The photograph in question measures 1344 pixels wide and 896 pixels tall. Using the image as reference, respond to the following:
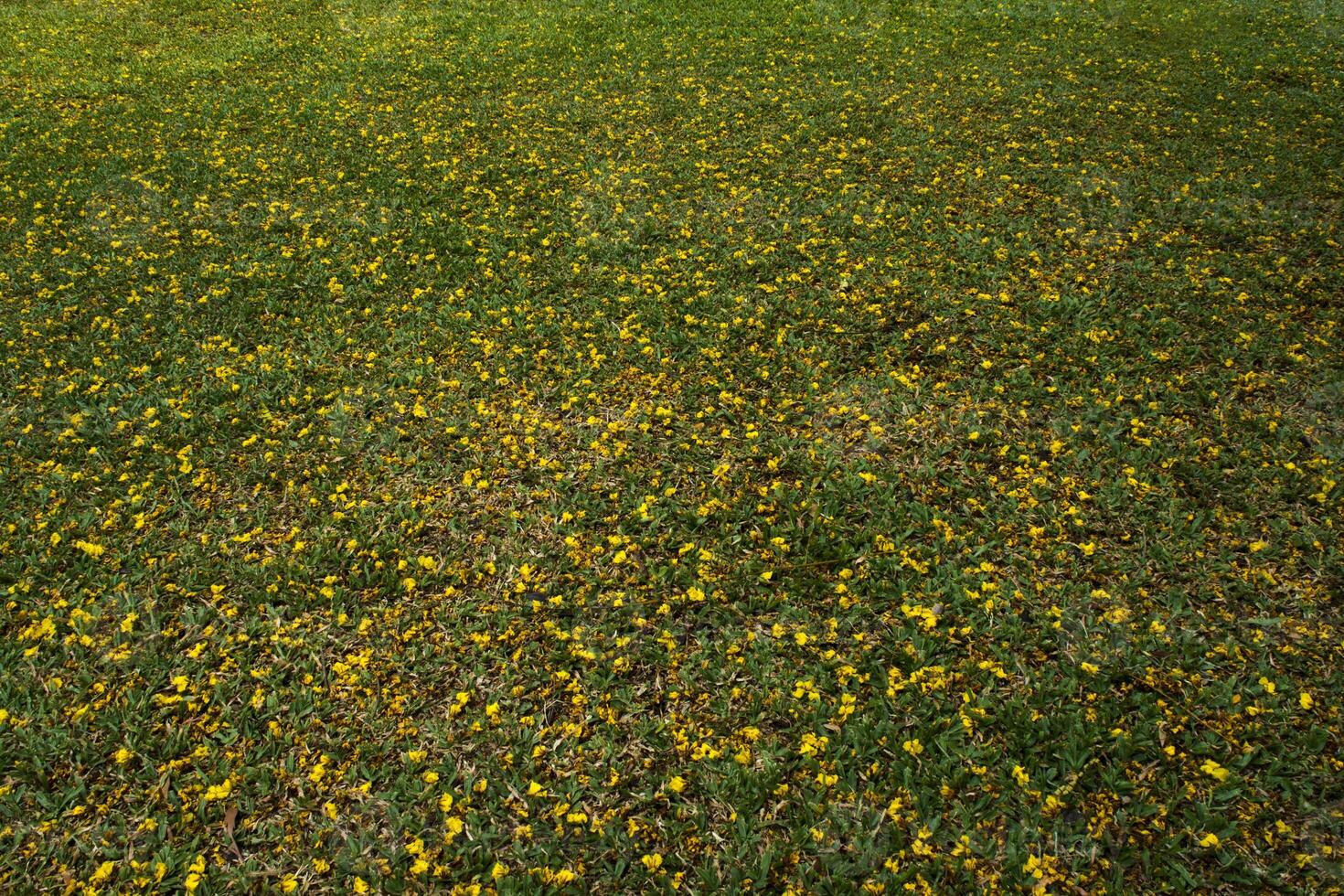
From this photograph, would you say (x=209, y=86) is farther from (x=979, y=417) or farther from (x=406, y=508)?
(x=979, y=417)

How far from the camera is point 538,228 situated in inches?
258

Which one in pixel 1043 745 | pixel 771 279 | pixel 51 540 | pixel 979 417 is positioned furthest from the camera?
pixel 771 279

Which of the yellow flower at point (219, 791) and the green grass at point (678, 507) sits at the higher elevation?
the green grass at point (678, 507)

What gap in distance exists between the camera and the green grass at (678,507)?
9.49ft

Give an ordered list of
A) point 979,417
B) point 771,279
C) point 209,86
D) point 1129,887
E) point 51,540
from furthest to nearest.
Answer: point 209,86
point 771,279
point 979,417
point 51,540
point 1129,887

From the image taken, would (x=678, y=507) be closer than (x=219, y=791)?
No

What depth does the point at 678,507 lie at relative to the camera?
4098mm

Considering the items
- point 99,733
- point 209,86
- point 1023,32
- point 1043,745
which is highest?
point 1023,32

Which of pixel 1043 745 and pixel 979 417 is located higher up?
pixel 979 417

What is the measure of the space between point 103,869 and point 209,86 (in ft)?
31.5

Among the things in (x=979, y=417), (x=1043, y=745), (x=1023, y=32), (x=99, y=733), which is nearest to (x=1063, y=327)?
(x=979, y=417)

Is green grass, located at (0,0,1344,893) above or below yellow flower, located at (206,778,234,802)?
above

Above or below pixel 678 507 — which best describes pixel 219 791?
below

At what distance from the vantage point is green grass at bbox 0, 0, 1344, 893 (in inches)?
114
